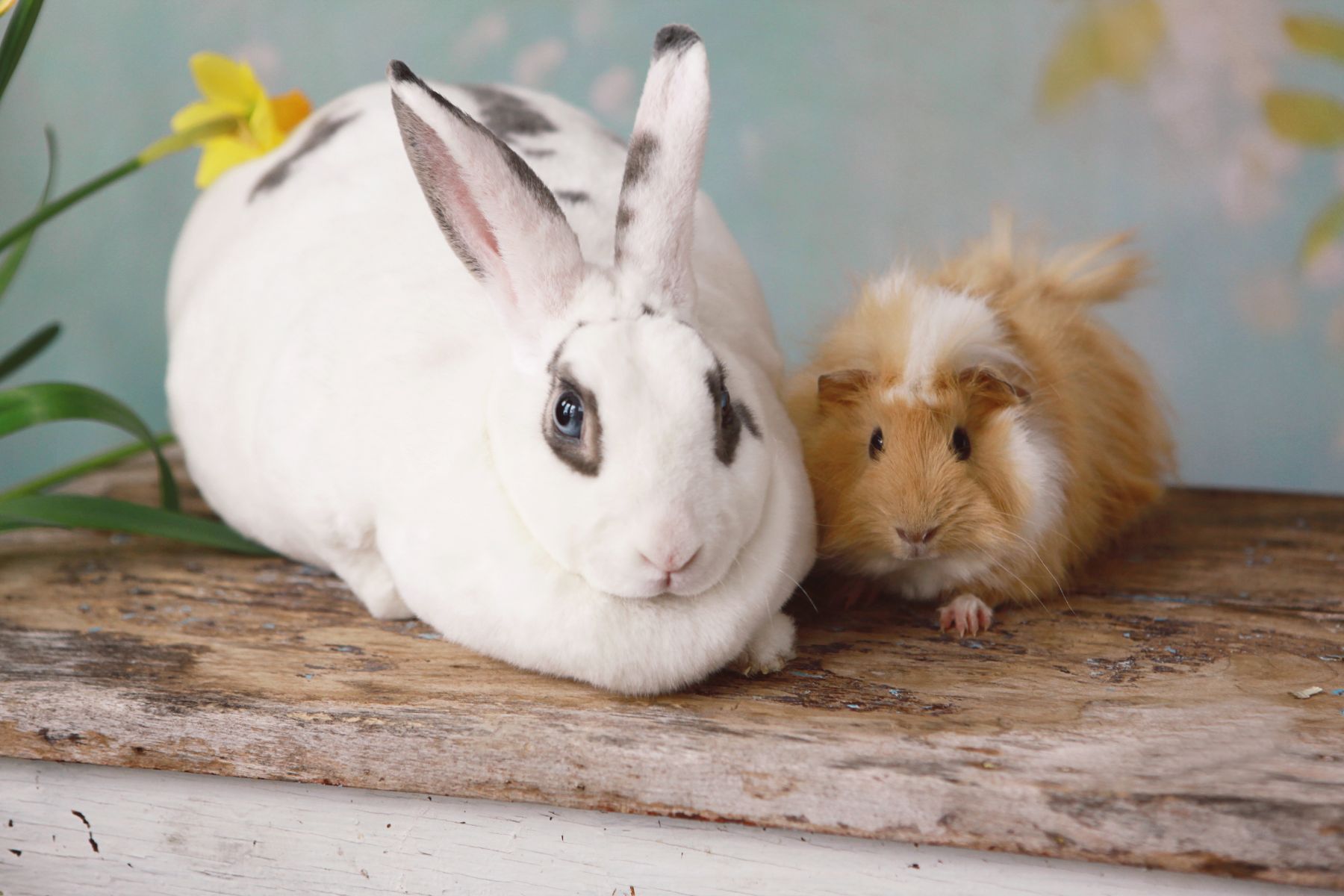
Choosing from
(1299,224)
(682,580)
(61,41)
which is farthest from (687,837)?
(61,41)

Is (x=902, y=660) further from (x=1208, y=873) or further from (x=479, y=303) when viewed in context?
(x=479, y=303)

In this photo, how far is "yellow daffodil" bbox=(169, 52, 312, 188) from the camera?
1.79 m

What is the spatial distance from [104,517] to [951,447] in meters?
1.10

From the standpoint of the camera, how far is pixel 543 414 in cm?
115

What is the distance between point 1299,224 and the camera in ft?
7.70

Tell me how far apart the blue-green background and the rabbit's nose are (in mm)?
1386

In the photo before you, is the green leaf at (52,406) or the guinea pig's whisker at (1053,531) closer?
the guinea pig's whisker at (1053,531)

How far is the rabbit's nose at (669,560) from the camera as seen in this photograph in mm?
1079

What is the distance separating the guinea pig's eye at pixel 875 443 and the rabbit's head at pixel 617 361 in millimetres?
265

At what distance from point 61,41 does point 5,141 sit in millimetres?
252

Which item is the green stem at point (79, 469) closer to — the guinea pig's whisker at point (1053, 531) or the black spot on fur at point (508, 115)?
the black spot on fur at point (508, 115)

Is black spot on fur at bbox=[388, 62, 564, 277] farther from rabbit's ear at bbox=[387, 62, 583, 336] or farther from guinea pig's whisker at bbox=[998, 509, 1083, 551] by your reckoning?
guinea pig's whisker at bbox=[998, 509, 1083, 551]

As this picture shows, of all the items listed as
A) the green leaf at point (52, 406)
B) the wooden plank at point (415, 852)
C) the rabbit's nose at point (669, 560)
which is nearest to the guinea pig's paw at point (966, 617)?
the wooden plank at point (415, 852)

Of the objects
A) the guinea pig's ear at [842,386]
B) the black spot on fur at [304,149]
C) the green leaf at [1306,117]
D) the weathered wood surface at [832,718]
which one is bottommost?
the weathered wood surface at [832,718]
